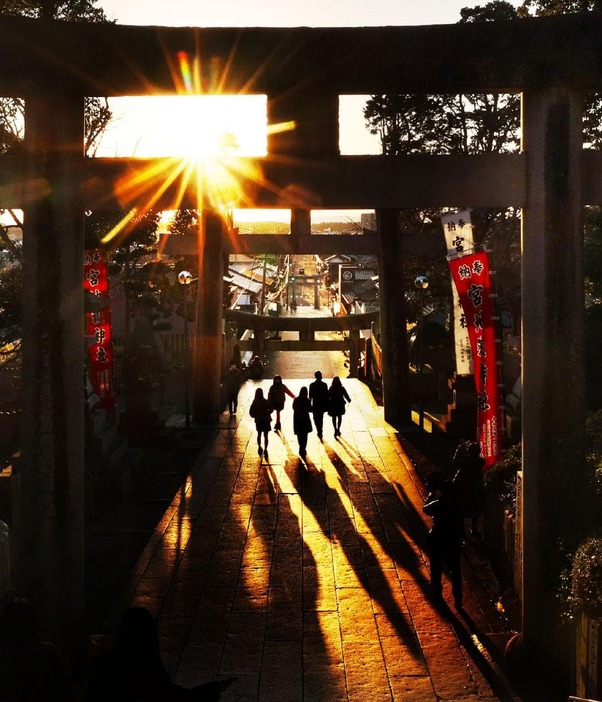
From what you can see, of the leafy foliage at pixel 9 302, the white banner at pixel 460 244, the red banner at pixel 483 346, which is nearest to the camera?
the red banner at pixel 483 346

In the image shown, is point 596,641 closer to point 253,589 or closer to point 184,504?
point 253,589

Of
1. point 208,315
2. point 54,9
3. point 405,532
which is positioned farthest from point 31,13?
point 405,532

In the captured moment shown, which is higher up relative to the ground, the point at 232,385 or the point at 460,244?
the point at 460,244

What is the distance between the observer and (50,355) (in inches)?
325

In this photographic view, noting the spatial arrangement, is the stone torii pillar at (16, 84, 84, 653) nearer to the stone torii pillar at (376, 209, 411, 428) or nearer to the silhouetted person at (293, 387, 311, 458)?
the silhouetted person at (293, 387, 311, 458)

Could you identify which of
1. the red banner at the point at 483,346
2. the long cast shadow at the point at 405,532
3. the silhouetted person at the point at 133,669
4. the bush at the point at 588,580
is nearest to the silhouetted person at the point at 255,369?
the long cast shadow at the point at 405,532

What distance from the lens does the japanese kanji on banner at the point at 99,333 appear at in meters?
15.8

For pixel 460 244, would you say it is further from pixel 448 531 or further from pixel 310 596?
pixel 310 596

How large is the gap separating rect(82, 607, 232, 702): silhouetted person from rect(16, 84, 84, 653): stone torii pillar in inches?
159

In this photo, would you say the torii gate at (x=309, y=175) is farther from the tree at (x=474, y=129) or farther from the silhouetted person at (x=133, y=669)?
the tree at (x=474, y=129)

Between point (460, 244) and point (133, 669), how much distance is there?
10542 mm

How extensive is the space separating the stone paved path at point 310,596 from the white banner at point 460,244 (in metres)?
2.17

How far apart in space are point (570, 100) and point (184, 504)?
27.6 ft

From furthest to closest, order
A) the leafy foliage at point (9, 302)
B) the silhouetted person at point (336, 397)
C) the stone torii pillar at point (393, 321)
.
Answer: the leafy foliage at point (9, 302), the stone torii pillar at point (393, 321), the silhouetted person at point (336, 397)
